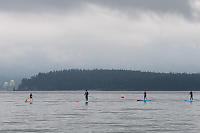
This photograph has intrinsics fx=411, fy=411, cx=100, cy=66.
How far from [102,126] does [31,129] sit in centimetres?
554

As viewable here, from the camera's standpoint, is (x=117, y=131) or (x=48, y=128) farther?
(x=48, y=128)

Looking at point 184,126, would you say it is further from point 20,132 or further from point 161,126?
point 20,132

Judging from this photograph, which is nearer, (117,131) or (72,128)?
(117,131)

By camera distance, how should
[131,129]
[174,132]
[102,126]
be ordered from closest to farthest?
[174,132] → [131,129] → [102,126]

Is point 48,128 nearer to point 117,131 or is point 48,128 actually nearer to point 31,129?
point 31,129

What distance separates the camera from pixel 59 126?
3186 centimetres

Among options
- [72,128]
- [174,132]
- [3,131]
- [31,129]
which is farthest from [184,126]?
[3,131]

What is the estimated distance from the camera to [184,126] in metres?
31.9

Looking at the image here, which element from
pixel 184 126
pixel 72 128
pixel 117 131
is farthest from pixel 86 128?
pixel 184 126

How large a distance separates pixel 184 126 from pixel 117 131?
6.32 meters

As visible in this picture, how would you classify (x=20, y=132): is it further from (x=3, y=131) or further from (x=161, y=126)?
(x=161, y=126)

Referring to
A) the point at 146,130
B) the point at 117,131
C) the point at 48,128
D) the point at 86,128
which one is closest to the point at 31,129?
the point at 48,128

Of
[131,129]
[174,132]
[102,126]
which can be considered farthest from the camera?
[102,126]

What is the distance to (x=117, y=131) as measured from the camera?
28.5m
